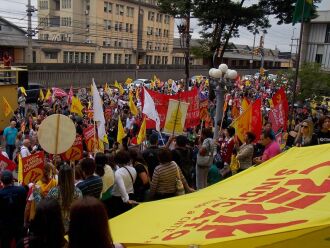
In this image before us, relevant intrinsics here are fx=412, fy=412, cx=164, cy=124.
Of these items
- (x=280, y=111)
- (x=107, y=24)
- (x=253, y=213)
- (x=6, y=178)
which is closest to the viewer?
Answer: (x=253, y=213)

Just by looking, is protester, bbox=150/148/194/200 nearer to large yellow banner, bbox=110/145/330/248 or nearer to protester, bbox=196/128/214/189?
large yellow banner, bbox=110/145/330/248

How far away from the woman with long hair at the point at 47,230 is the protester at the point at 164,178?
233cm

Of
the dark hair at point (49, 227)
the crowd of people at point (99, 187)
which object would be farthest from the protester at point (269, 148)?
the dark hair at point (49, 227)

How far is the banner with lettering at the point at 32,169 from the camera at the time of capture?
5.79 meters

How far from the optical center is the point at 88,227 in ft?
7.82

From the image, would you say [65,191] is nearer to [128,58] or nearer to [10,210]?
[10,210]

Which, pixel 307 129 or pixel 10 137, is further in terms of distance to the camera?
pixel 10 137

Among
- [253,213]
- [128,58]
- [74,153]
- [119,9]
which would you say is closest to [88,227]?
[253,213]

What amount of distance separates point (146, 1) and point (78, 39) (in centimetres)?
1915

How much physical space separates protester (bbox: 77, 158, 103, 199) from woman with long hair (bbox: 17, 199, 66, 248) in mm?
1546

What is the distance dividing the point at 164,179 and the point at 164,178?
0.05 feet

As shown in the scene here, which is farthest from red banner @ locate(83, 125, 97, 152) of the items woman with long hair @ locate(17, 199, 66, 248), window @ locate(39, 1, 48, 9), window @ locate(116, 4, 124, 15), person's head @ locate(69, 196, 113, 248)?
window @ locate(39, 1, 48, 9)

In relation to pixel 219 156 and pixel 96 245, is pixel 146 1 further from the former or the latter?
pixel 96 245

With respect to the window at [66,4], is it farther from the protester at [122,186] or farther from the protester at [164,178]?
the protester at [164,178]
